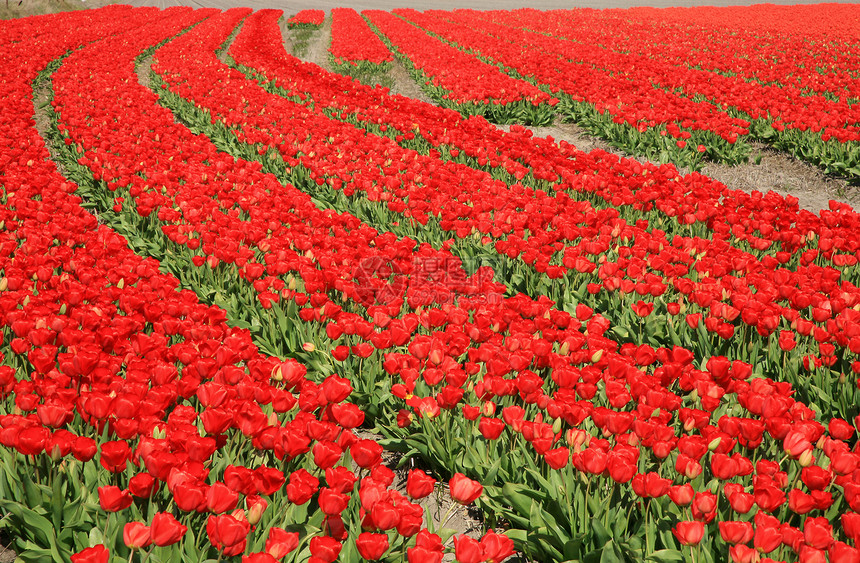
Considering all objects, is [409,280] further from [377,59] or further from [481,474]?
[377,59]

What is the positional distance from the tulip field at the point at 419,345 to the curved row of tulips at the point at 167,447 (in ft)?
0.05

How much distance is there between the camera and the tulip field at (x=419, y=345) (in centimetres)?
228

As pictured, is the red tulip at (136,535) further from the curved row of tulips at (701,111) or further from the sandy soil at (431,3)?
the sandy soil at (431,3)

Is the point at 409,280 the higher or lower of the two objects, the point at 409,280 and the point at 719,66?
the lower

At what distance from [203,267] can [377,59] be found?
15.1m

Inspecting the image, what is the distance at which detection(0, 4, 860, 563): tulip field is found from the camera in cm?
228

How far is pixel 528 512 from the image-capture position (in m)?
2.66

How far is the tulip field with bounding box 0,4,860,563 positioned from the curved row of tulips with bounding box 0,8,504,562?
0.05 feet

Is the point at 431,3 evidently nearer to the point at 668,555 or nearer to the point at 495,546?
the point at 668,555

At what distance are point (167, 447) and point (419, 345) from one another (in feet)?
4.50

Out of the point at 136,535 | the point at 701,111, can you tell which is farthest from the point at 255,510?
the point at 701,111

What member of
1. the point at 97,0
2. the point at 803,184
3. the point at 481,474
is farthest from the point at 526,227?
the point at 97,0

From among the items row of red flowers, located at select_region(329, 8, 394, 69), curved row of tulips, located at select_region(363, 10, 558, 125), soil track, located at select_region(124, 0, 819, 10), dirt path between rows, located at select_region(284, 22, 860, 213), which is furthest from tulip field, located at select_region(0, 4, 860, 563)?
soil track, located at select_region(124, 0, 819, 10)

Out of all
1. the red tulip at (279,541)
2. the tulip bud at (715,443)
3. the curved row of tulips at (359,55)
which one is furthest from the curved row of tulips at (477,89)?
the red tulip at (279,541)
